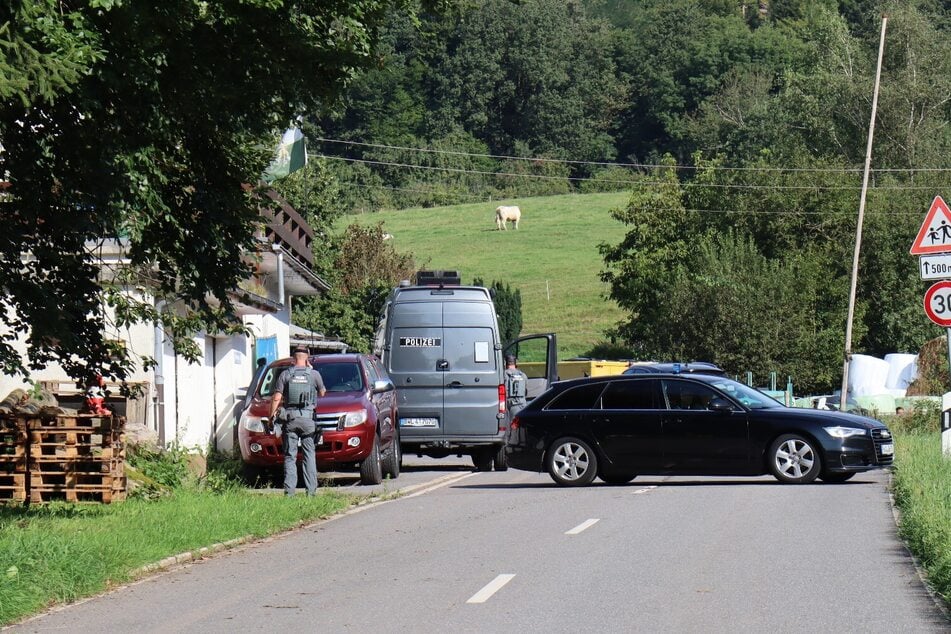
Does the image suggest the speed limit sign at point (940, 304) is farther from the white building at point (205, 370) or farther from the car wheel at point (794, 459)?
the white building at point (205, 370)

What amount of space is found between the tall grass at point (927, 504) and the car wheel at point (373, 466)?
7.12 m

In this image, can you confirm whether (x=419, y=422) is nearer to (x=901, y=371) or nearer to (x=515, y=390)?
(x=515, y=390)

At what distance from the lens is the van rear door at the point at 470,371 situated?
24.4 m

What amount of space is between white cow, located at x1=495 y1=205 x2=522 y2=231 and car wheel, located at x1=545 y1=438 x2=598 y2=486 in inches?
2993

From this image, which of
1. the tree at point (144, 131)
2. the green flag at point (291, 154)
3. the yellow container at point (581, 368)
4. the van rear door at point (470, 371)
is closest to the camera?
the tree at point (144, 131)

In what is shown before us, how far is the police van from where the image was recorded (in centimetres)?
2439

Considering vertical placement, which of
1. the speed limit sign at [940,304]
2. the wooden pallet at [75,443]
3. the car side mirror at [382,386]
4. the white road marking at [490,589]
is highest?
the speed limit sign at [940,304]

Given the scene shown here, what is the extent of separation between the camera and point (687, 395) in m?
20.3

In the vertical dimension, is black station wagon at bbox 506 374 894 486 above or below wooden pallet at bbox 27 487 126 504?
above

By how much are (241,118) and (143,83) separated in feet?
5.75

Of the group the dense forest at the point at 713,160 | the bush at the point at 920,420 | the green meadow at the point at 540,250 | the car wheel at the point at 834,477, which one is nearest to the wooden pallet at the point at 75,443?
the dense forest at the point at 713,160

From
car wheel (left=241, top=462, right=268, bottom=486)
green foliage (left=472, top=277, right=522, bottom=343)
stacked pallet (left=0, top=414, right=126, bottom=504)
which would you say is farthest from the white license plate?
green foliage (left=472, top=277, right=522, bottom=343)

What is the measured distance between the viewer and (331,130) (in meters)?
107

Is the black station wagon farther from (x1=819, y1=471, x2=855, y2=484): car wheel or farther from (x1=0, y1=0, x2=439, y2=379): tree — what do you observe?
(x1=0, y1=0, x2=439, y2=379): tree
